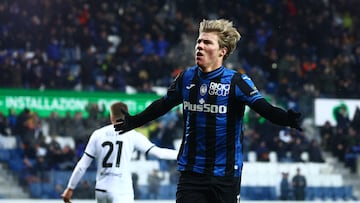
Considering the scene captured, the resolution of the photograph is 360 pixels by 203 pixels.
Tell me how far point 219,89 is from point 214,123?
0.21 m

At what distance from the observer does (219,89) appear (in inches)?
177

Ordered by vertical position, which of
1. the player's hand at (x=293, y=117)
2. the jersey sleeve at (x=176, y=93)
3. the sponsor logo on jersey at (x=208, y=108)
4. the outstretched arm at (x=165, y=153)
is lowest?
the outstretched arm at (x=165, y=153)

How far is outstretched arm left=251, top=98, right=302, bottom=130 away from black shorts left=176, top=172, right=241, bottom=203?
475mm

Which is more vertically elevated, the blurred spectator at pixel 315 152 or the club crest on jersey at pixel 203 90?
the club crest on jersey at pixel 203 90

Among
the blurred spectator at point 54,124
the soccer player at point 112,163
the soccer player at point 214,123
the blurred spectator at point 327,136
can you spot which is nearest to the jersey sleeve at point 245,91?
the soccer player at point 214,123

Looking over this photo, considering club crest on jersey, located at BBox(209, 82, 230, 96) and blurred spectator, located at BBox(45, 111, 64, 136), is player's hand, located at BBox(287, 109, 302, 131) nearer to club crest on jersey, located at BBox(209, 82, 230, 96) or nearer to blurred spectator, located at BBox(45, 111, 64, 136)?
club crest on jersey, located at BBox(209, 82, 230, 96)

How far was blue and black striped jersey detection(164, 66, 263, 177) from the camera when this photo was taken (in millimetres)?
4484

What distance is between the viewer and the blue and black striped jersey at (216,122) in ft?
14.7

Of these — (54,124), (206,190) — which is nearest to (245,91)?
(206,190)

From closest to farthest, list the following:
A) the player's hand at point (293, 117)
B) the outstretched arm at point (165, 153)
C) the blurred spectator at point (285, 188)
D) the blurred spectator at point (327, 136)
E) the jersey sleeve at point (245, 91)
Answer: the player's hand at point (293, 117), the jersey sleeve at point (245, 91), the outstretched arm at point (165, 153), the blurred spectator at point (285, 188), the blurred spectator at point (327, 136)

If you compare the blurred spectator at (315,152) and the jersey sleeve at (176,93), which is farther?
the blurred spectator at (315,152)

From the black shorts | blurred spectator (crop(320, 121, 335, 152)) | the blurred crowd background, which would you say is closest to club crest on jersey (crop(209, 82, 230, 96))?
the black shorts

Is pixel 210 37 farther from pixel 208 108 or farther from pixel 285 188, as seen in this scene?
pixel 285 188

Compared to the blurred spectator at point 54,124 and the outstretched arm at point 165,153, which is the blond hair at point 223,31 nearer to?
the outstretched arm at point 165,153
